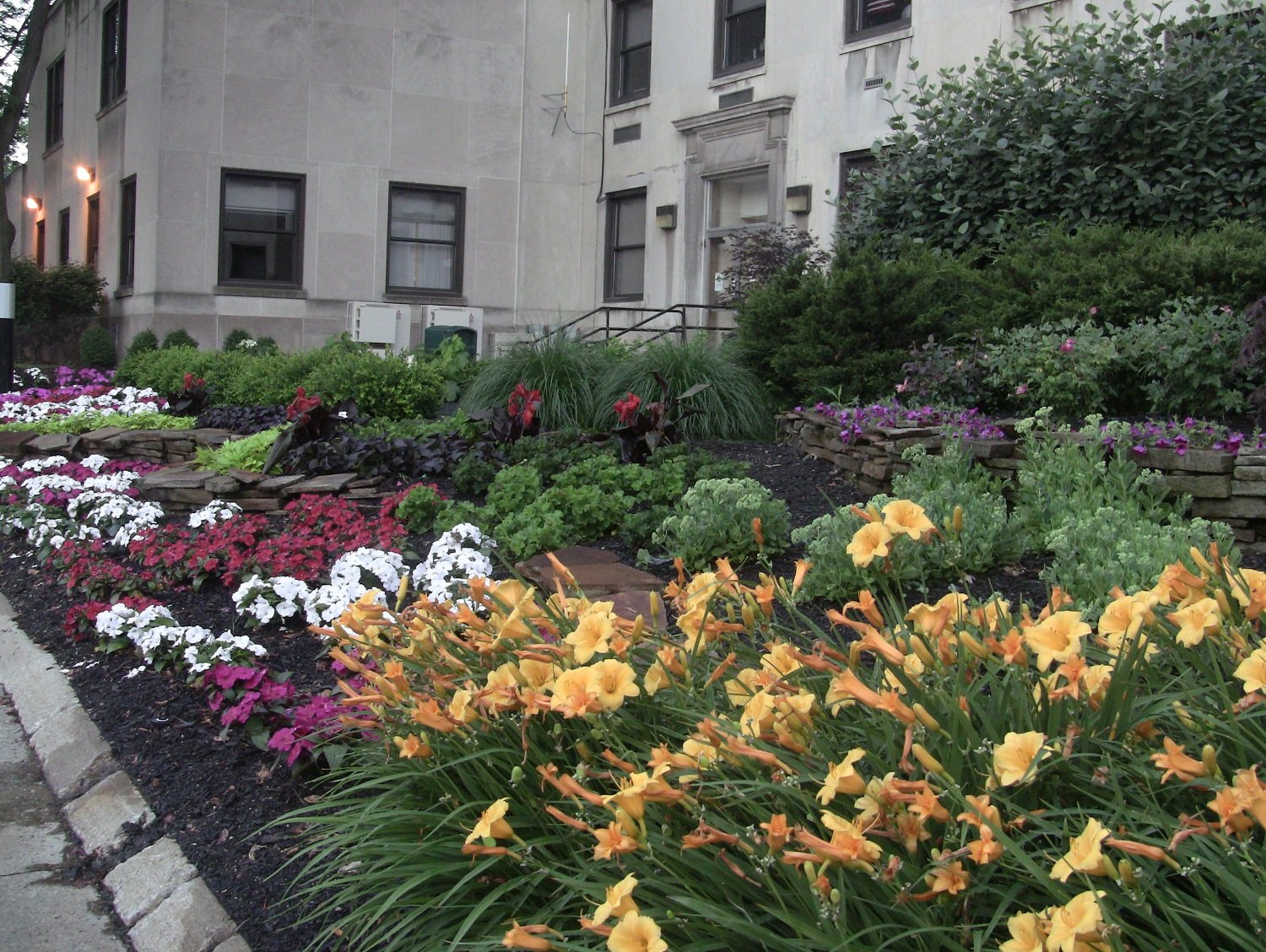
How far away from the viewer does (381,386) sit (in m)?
10.2

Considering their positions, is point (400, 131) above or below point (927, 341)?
→ above

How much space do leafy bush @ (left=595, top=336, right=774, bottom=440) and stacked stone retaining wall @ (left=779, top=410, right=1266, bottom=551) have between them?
91 cm

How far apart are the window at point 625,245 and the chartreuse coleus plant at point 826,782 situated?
15856 mm

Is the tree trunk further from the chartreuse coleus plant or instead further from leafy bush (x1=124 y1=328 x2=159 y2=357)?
Answer: the chartreuse coleus plant

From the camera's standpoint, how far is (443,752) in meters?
2.54

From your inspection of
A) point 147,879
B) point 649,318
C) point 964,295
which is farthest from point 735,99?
point 147,879

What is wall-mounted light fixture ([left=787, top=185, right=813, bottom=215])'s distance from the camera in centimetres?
1495

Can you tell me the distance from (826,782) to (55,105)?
26.3 metres

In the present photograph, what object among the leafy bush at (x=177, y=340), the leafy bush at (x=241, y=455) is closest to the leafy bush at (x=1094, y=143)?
the leafy bush at (x=241, y=455)

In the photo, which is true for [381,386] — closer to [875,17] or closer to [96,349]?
[875,17]

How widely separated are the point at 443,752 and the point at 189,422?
8832 millimetres

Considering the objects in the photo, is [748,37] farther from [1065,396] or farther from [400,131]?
[1065,396]

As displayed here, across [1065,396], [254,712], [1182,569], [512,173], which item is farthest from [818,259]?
[1182,569]

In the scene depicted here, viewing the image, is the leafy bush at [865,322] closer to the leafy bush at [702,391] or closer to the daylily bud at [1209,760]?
the leafy bush at [702,391]
